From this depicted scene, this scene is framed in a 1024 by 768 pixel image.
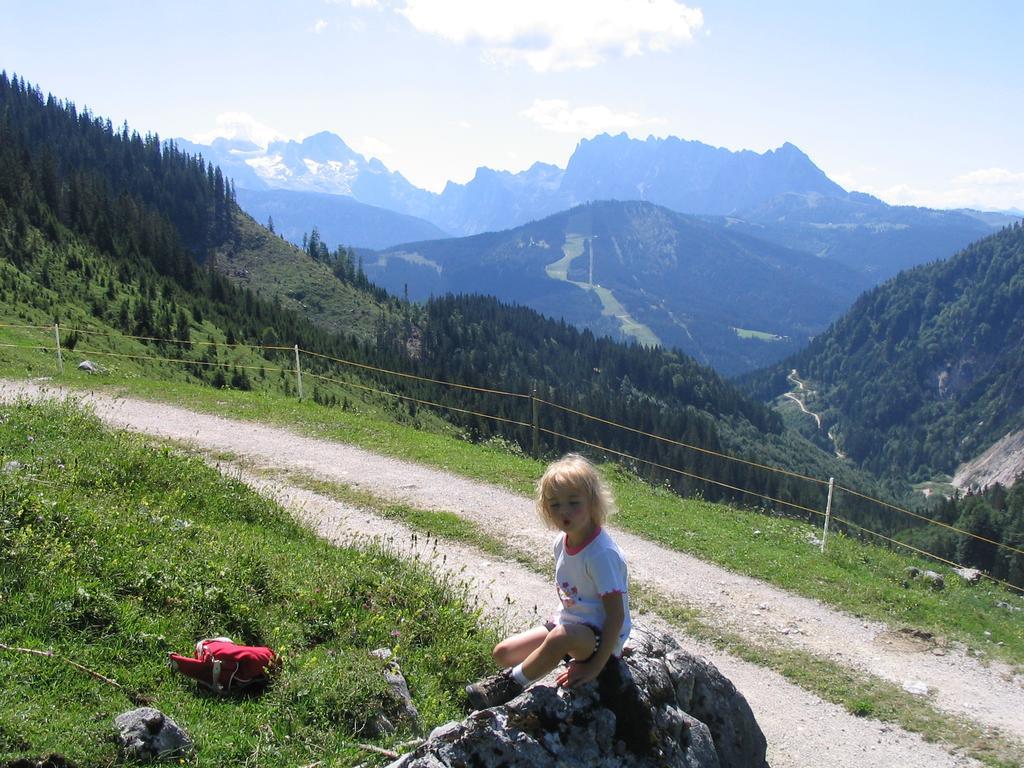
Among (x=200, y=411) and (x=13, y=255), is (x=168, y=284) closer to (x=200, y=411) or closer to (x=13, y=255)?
(x=13, y=255)

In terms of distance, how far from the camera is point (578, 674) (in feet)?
15.6

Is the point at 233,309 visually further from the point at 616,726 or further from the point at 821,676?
the point at 616,726

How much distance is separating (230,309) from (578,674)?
95359 mm

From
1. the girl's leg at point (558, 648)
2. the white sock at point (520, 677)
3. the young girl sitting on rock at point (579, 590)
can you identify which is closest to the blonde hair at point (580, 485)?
the young girl sitting on rock at point (579, 590)

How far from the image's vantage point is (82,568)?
6.46 metres

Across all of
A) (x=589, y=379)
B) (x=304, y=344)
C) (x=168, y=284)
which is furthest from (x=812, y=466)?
(x=168, y=284)

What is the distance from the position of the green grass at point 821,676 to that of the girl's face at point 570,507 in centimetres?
604

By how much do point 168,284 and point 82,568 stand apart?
85292mm

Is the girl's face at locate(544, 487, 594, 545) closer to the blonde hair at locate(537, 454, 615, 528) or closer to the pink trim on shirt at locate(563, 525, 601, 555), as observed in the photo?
the blonde hair at locate(537, 454, 615, 528)

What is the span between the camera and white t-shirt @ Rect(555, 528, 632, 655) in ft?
16.0

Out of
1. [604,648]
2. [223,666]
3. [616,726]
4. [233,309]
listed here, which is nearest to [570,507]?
→ [604,648]

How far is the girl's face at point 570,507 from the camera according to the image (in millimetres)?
4938

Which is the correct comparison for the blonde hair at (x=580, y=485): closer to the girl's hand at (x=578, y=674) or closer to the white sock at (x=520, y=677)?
the girl's hand at (x=578, y=674)

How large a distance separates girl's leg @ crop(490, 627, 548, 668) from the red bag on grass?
213 cm
